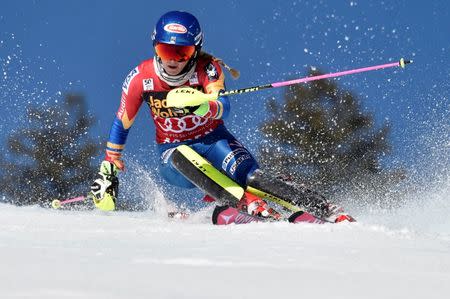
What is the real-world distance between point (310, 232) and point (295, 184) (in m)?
1.80

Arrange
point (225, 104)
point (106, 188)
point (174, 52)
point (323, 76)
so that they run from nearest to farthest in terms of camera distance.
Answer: point (323, 76) < point (225, 104) < point (174, 52) < point (106, 188)

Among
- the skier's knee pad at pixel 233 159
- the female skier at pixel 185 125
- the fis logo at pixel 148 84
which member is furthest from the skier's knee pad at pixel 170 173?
the fis logo at pixel 148 84

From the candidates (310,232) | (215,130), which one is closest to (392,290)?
(310,232)

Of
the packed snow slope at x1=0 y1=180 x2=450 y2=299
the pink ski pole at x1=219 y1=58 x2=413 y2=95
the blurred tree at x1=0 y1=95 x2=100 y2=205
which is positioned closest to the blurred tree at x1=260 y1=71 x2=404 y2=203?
the blurred tree at x1=0 y1=95 x2=100 y2=205

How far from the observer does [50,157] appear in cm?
2259

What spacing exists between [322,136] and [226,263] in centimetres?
1838

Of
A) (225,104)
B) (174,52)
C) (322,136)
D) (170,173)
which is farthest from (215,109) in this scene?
(322,136)

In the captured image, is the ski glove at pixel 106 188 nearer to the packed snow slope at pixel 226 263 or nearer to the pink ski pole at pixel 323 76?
the pink ski pole at pixel 323 76

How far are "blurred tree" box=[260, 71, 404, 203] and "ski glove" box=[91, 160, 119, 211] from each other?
1348 centimetres

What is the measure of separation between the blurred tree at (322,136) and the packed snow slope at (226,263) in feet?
51.0

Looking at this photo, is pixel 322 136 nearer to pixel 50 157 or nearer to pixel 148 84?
pixel 50 157

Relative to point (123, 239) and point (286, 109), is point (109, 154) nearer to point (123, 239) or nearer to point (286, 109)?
point (123, 239)

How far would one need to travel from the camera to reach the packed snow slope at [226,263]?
209 cm

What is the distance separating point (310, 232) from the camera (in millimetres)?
3771
